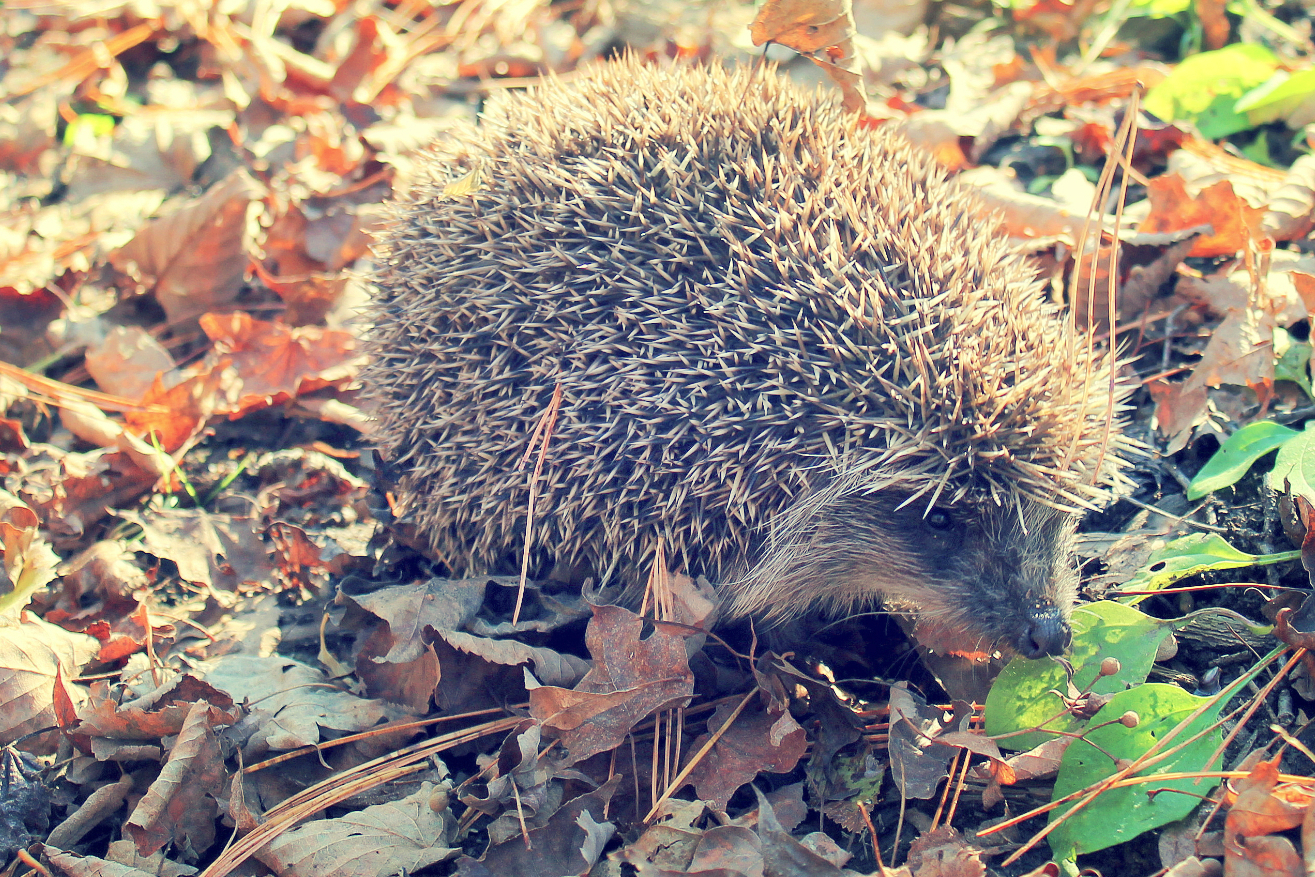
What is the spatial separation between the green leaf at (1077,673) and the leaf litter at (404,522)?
0.20 ft

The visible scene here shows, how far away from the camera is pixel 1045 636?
3158 mm

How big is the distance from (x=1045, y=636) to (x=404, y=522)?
8.66ft

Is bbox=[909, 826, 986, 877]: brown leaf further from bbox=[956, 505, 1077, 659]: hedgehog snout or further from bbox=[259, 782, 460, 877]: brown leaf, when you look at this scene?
bbox=[259, 782, 460, 877]: brown leaf

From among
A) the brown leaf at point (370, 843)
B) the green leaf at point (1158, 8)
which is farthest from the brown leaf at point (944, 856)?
the green leaf at point (1158, 8)

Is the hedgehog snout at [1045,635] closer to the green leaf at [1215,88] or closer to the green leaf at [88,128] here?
the green leaf at [1215,88]

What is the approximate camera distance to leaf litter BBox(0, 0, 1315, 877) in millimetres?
3051

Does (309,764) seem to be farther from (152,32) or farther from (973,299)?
(152,32)

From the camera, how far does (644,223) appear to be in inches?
131

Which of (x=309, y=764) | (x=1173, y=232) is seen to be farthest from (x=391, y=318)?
(x=1173, y=232)

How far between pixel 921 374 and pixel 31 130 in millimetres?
6490

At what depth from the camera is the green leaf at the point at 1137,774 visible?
8.91 ft

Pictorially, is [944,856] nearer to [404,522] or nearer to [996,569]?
[996,569]

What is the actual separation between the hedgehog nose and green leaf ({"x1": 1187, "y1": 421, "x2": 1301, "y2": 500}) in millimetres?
769

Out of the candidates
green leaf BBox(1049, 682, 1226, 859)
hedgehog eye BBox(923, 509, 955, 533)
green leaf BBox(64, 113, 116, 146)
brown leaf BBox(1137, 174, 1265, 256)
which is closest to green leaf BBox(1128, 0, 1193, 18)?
brown leaf BBox(1137, 174, 1265, 256)
